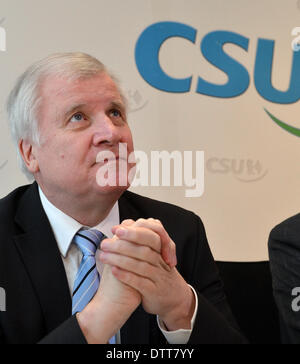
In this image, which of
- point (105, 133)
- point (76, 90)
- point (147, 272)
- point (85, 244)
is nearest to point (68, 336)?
point (147, 272)

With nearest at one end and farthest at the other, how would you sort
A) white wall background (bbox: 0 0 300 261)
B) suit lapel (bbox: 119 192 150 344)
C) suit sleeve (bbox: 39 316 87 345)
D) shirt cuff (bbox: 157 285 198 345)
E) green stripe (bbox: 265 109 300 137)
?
1. suit sleeve (bbox: 39 316 87 345)
2. shirt cuff (bbox: 157 285 198 345)
3. suit lapel (bbox: 119 192 150 344)
4. white wall background (bbox: 0 0 300 261)
5. green stripe (bbox: 265 109 300 137)

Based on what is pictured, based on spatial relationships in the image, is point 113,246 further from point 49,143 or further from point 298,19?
point 298,19

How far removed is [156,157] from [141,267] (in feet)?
3.29

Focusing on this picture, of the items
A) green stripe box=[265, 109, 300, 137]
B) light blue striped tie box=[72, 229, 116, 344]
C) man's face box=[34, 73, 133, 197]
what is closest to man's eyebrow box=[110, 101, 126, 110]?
man's face box=[34, 73, 133, 197]

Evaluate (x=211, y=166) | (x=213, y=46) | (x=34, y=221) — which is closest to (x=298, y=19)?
(x=213, y=46)

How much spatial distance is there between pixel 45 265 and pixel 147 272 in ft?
1.03

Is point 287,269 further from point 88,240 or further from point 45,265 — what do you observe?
point 45,265

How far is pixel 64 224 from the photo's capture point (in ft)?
4.52

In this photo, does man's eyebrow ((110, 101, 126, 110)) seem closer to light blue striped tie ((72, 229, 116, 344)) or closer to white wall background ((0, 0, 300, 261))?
light blue striped tie ((72, 229, 116, 344))

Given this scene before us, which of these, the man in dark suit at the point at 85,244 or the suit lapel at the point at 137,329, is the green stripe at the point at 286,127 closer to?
the man in dark suit at the point at 85,244

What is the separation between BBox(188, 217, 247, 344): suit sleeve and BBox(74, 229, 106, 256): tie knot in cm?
29

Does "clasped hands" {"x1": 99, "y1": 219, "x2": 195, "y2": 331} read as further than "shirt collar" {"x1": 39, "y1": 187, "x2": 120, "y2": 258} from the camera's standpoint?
No

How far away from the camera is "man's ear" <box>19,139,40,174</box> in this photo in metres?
1.43
